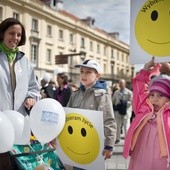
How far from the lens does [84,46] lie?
47.3 meters

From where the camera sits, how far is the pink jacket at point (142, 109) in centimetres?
241

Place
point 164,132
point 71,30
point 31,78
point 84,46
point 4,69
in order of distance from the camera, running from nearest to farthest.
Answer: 1. point 164,132
2. point 4,69
3. point 31,78
4. point 71,30
5. point 84,46

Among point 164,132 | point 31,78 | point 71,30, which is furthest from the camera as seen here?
point 71,30

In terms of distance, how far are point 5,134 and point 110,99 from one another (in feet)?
3.08

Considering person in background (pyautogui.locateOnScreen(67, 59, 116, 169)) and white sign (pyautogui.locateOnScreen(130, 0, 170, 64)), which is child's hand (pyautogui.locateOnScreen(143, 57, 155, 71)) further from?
person in background (pyautogui.locateOnScreen(67, 59, 116, 169))

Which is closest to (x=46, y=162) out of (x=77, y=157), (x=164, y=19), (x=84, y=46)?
(x=77, y=157)

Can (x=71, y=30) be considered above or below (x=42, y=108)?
above

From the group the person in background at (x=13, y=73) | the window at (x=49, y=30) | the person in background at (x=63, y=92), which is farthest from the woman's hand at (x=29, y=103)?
the window at (x=49, y=30)

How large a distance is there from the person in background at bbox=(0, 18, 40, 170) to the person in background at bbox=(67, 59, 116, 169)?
0.40 m

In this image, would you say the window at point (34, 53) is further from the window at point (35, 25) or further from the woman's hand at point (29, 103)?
the woman's hand at point (29, 103)

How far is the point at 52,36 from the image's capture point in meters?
38.3

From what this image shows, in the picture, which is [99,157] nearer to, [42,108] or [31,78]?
[42,108]

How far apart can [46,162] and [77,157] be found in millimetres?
269

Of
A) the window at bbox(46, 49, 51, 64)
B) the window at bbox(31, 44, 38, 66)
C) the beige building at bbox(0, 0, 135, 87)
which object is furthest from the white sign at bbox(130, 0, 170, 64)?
the window at bbox(46, 49, 51, 64)
